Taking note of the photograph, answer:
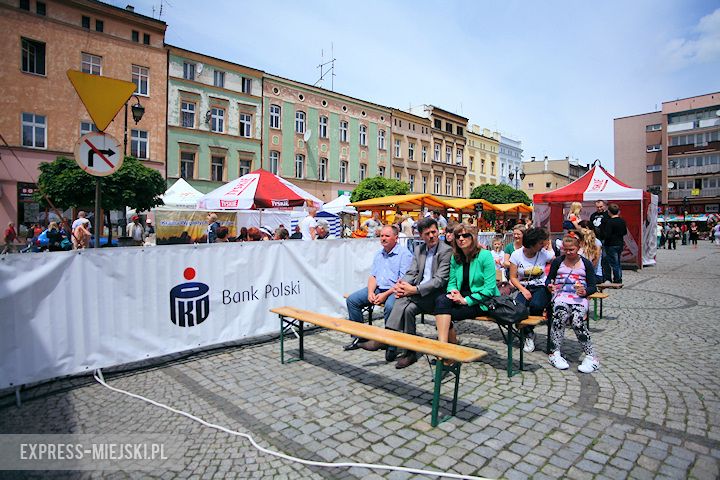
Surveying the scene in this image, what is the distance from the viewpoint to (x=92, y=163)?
5.51m

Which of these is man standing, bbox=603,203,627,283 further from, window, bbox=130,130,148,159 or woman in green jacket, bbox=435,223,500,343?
window, bbox=130,130,148,159

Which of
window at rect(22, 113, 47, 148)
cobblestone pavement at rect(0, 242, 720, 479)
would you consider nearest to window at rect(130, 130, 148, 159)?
window at rect(22, 113, 47, 148)

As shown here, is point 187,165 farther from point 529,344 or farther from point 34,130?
point 529,344

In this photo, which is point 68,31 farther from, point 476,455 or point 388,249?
point 476,455

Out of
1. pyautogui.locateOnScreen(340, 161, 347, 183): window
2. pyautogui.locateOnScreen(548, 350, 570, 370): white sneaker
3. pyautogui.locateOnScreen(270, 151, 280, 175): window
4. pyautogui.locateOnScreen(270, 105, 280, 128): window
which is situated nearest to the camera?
pyautogui.locateOnScreen(548, 350, 570, 370): white sneaker

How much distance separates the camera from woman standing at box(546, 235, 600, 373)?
4.93 meters

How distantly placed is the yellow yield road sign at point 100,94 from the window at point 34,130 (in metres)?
25.7

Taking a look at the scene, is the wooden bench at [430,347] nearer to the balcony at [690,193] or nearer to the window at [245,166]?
the window at [245,166]

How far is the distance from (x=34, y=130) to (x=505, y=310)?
30405 mm

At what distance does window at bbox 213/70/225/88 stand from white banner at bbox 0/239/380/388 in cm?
2960

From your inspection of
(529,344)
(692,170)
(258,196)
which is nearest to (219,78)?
(258,196)

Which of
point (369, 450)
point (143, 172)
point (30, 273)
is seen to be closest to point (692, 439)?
point (369, 450)

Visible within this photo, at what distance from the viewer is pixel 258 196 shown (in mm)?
11117

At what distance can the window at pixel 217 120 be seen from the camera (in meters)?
32.2
